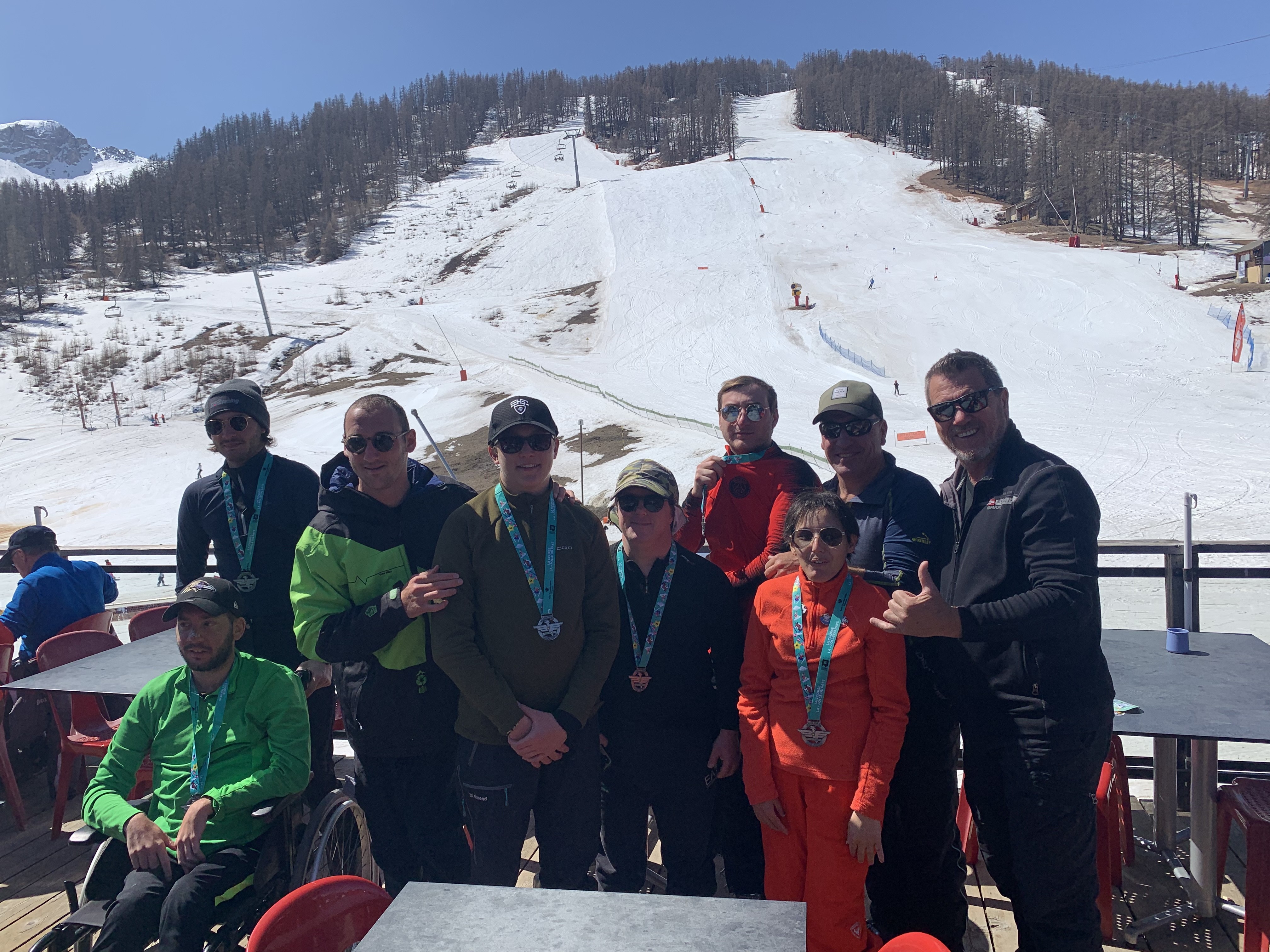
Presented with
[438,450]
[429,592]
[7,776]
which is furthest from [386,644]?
[438,450]

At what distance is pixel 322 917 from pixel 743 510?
7.31 feet

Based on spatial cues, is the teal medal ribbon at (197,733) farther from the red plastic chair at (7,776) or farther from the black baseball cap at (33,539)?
the black baseball cap at (33,539)

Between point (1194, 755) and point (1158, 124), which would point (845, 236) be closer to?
point (1194, 755)

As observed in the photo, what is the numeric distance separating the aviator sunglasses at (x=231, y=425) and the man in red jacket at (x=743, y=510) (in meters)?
2.10

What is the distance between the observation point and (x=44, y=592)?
17.4ft

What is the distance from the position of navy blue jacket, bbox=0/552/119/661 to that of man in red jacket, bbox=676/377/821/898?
4490 millimetres

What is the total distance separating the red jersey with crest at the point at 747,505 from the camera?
135 inches

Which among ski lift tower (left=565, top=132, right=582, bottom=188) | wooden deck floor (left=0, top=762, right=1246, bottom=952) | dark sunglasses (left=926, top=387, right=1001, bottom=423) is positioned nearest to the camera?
dark sunglasses (left=926, top=387, right=1001, bottom=423)

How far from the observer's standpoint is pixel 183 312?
4666cm

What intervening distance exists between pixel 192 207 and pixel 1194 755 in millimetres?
90434

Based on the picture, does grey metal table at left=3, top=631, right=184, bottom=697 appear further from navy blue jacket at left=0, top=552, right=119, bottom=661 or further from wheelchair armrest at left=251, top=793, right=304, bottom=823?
wheelchair armrest at left=251, top=793, right=304, bottom=823

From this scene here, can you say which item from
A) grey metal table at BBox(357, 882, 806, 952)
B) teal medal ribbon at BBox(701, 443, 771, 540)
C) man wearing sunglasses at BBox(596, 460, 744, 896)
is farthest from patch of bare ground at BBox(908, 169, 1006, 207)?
grey metal table at BBox(357, 882, 806, 952)

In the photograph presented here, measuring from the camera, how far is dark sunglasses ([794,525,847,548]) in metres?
2.81

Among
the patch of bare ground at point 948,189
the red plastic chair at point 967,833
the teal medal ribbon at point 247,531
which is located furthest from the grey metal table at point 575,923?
the patch of bare ground at point 948,189
